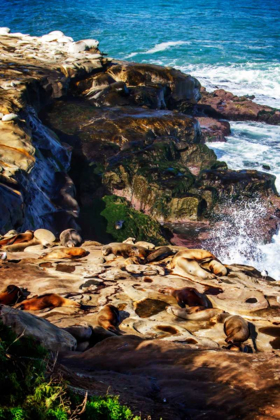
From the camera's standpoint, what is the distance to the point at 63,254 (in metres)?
9.74

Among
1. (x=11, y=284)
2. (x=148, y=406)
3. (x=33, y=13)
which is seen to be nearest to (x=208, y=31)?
(x=33, y=13)

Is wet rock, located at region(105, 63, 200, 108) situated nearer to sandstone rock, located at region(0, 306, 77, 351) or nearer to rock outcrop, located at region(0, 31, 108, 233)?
rock outcrop, located at region(0, 31, 108, 233)

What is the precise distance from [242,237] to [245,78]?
2760cm

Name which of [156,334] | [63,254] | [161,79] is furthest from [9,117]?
[161,79]

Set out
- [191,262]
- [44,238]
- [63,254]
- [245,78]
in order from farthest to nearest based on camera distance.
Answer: [245,78] → [44,238] → [63,254] → [191,262]

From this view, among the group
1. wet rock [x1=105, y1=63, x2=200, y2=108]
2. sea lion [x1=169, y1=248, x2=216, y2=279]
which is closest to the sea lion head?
sea lion [x1=169, y1=248, x2=216, y2=279]

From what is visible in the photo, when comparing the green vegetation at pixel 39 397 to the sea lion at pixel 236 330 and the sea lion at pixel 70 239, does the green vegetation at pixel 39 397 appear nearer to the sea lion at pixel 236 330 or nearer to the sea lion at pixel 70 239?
the sea lion at pixel 236 330

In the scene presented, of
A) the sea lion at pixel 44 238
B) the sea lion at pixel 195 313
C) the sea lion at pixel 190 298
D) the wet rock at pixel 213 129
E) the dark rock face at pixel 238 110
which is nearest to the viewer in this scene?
the sea lion at pixel 195 313

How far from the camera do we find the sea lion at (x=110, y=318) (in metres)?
7.07

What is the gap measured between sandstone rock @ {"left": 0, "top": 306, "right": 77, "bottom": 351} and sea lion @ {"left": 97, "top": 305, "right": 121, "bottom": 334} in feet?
4.27

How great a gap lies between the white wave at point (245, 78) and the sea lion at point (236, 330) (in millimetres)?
31553

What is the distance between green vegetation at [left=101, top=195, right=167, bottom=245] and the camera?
17156 millimetres

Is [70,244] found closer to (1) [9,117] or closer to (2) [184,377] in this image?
(2) [184,377]

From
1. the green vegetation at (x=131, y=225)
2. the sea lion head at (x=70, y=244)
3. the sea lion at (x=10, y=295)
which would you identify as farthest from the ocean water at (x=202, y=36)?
the sea lion at (x=10, y=295)
